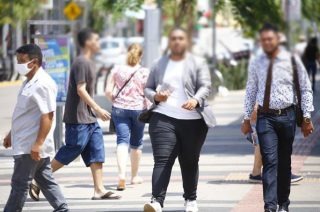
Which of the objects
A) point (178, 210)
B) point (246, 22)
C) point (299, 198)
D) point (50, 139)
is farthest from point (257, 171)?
point (246, 22)

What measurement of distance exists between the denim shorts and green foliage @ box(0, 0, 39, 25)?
30.6 meters

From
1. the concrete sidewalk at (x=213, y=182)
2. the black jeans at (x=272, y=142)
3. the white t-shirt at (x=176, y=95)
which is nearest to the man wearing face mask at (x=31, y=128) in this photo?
the white t-shirt at (x=176, y=95)

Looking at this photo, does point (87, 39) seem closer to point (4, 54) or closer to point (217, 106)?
point (217, 106)

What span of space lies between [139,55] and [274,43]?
3892 mm

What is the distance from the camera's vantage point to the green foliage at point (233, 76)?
36.1 metres

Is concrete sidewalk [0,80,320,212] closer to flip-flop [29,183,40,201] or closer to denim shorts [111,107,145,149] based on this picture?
flip-flop [29,183,40,201]

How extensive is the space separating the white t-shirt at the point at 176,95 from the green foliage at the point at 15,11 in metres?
33.6

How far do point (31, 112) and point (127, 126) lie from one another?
140 inches

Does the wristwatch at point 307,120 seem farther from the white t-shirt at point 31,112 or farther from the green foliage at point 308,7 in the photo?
the green foliage at point 308,7

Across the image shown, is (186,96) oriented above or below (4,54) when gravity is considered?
above

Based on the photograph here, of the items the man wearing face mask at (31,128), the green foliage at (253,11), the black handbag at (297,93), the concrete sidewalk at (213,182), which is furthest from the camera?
the green foliage at (253,11)

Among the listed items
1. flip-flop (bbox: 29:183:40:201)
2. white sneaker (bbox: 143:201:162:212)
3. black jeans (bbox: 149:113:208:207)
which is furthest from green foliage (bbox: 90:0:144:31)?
white sneaker (bbox: 143:201:162:212)

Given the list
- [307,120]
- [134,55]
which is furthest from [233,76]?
[307,120]

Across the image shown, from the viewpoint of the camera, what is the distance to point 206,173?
14.6 m
